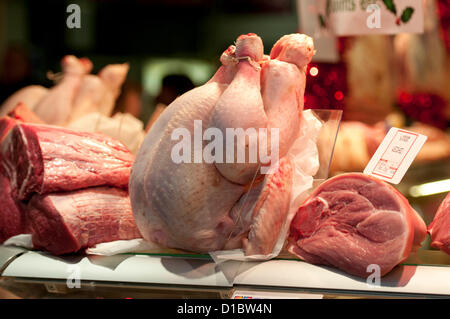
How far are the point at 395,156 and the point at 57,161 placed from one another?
0.98 metres

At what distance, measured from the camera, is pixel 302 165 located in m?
1.34

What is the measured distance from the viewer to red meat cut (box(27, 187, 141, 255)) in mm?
1419

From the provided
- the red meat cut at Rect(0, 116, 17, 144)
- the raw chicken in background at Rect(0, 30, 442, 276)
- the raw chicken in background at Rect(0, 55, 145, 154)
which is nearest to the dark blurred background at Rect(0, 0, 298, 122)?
the raw chicken in background at Rect(0, 55, 145, 154)

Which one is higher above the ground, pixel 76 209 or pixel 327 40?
pixel 327 40

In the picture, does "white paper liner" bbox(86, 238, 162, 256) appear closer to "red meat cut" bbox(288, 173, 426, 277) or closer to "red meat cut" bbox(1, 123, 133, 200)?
"red meat cut" bbox(1, 123, 133, 200)

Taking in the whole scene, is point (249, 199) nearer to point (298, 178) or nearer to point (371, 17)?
point (298, 178)

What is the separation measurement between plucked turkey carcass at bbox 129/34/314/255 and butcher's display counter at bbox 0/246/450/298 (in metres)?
0.06

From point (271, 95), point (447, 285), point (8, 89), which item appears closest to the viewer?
point (447, 285)

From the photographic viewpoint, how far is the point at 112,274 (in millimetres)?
1320

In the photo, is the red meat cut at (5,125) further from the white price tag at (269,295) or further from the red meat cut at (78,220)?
the white price tag at (269,295)

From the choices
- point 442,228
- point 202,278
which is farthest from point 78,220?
point 442,228
